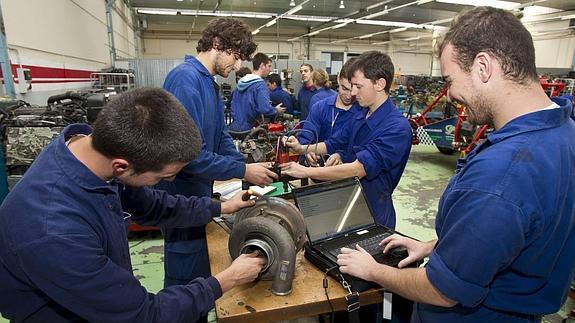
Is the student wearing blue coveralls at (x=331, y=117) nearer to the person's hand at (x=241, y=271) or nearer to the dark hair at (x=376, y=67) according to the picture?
the dark hair at (x=376, y=67)

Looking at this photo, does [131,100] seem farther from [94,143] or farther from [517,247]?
[517,247]

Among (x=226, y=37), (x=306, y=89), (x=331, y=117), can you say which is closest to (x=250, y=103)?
(x=306, y=89)

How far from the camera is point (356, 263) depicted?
3.50 ft

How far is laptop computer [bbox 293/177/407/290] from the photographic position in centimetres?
119

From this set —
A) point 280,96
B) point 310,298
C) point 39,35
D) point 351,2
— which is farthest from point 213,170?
point 351,2

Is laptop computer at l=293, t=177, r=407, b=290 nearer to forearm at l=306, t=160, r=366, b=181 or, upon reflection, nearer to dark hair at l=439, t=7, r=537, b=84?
forearm at l=306, t=160, r=366, b=181

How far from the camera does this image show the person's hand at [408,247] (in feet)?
3.73

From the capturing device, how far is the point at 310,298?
1.06 m

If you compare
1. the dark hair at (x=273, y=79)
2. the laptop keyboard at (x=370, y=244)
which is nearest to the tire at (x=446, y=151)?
the dark hair at (x=273, y=79)

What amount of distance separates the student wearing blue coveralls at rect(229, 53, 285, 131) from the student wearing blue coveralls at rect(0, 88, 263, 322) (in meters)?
3.51

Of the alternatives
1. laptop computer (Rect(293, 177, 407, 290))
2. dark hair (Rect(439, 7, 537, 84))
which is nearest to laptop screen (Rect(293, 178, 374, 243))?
laptop computer (Rect(293, 177, 407, 290))

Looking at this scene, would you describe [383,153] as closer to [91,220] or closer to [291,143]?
[291,143]

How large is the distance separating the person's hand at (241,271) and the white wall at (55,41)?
307 centimetres

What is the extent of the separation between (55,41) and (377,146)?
4272 mm
